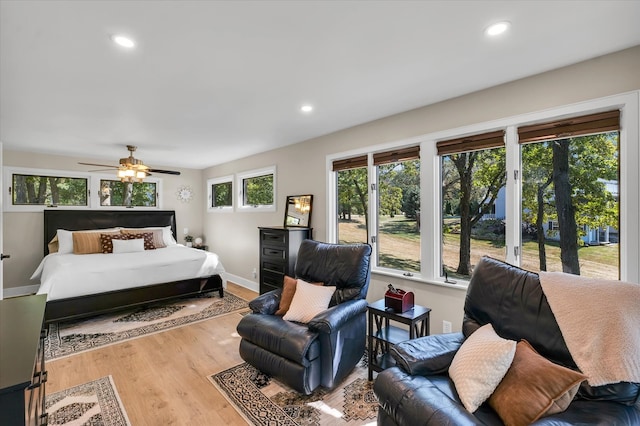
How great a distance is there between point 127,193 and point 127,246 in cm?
152

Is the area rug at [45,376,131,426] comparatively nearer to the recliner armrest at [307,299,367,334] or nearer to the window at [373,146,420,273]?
the recliner armrest at [307,299,367,334]

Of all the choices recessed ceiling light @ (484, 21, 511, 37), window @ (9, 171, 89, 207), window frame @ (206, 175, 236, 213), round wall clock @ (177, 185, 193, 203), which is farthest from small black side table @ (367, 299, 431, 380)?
window @ (9, 171, 89, 207)

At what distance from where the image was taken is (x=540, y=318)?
1.62 meters

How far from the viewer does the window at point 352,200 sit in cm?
359

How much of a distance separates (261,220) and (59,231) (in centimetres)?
337

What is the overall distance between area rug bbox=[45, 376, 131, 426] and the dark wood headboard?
3935 mm

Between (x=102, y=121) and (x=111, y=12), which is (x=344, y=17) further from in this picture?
(x=102, y=121)

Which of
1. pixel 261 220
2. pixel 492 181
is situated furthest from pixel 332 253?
pixel 261 220

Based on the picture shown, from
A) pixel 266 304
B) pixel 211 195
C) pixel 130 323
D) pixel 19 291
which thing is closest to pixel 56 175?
pixel 19 291

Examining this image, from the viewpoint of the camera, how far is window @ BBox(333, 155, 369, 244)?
3586 mm

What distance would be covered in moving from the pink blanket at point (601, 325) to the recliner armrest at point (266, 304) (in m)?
2.12

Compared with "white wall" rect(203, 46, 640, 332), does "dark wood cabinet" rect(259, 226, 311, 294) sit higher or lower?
lower

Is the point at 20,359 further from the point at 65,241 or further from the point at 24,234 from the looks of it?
the point at 24,234

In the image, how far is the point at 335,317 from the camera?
2.28 meters
